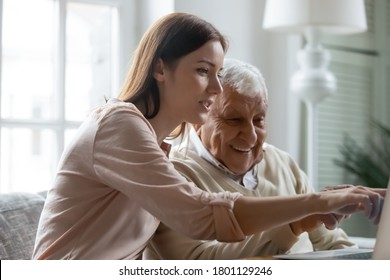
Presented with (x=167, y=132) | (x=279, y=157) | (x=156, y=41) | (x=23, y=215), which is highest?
(x=156, y=41)

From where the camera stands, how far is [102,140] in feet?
3.13

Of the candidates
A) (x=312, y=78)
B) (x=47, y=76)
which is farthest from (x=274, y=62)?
(x=47, y=76)

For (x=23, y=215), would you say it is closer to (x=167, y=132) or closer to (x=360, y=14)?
(x=167, y=132)

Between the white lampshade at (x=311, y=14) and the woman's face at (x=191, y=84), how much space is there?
1.41 metres

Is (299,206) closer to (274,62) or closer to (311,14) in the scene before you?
(311,14)

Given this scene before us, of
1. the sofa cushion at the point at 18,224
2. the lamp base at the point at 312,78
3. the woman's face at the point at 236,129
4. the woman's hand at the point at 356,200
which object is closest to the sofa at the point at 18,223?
the sofa cushion at the point at 18,224

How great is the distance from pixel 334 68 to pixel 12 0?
56.5 inches

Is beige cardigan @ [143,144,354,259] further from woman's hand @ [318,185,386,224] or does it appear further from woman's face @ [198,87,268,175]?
woman's hand @ [318,185,386,224]

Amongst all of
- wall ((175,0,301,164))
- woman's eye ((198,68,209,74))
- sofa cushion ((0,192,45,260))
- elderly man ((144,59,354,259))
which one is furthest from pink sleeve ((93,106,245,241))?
wall ((175,0,301,164))

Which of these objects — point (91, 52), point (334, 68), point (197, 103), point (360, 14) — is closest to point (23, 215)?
point (197, 103)

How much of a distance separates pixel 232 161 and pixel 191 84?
1.02ft

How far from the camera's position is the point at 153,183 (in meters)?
0.92

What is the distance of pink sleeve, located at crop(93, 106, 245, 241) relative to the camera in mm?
916
